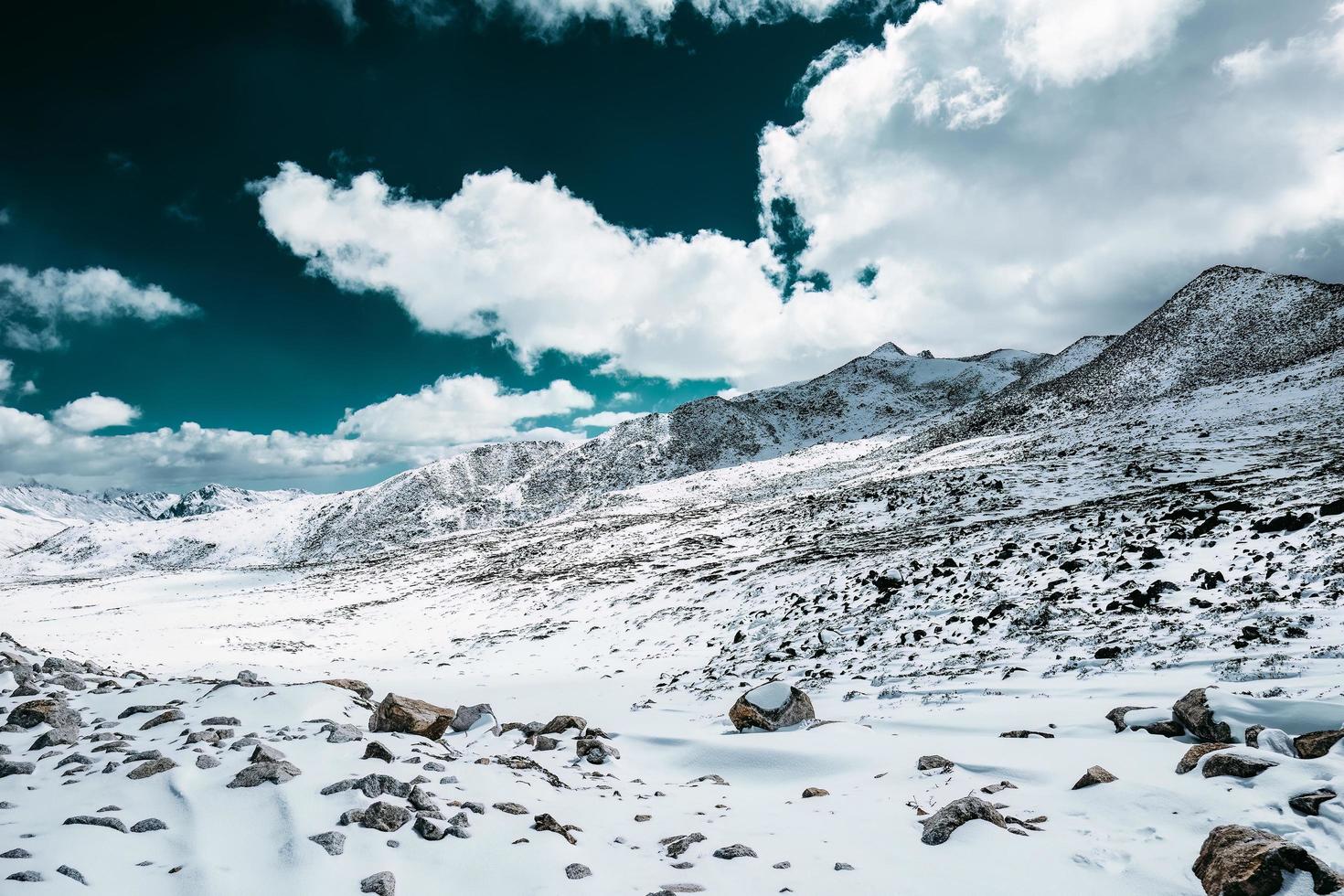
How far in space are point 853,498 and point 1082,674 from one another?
22.9 meters

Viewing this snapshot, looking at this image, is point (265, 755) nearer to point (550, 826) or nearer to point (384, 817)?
point (384, 817)

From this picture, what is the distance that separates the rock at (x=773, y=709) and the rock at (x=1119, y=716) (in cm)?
345

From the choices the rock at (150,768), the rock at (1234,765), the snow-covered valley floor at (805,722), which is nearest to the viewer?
the snow-covered valley floor at (805,722)

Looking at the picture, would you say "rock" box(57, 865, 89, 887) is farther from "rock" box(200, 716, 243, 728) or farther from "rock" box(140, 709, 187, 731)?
"rock" box(140, 709, 187, 731)

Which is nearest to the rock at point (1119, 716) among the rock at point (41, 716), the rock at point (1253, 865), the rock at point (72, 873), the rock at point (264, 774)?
the rock at point (1253, 865)

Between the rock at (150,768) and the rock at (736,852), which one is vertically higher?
the rock at (150,768)

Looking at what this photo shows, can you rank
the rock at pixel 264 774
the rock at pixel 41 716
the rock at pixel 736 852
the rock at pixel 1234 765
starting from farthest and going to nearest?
the rock at pixel 41 716 → the rock at pixel 264 774 → the rock at pixel 736 852 → the rock at pixel 1234 765

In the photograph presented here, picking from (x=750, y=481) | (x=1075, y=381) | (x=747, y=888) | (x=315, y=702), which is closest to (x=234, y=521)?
(x=750, y=481)

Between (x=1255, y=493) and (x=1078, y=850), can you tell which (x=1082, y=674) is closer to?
(x=1078, y=850)

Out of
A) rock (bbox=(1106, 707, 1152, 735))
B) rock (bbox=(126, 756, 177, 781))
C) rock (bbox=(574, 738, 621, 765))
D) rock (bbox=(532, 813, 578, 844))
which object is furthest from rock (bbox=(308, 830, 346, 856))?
rock (bbox=(1106, 707, 1152, 735))

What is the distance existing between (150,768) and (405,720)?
110 inches

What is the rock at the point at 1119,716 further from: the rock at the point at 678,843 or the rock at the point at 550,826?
the rock at the point at 550,826

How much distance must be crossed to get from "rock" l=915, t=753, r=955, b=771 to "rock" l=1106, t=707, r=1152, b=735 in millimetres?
1705

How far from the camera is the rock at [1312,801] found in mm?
3686
